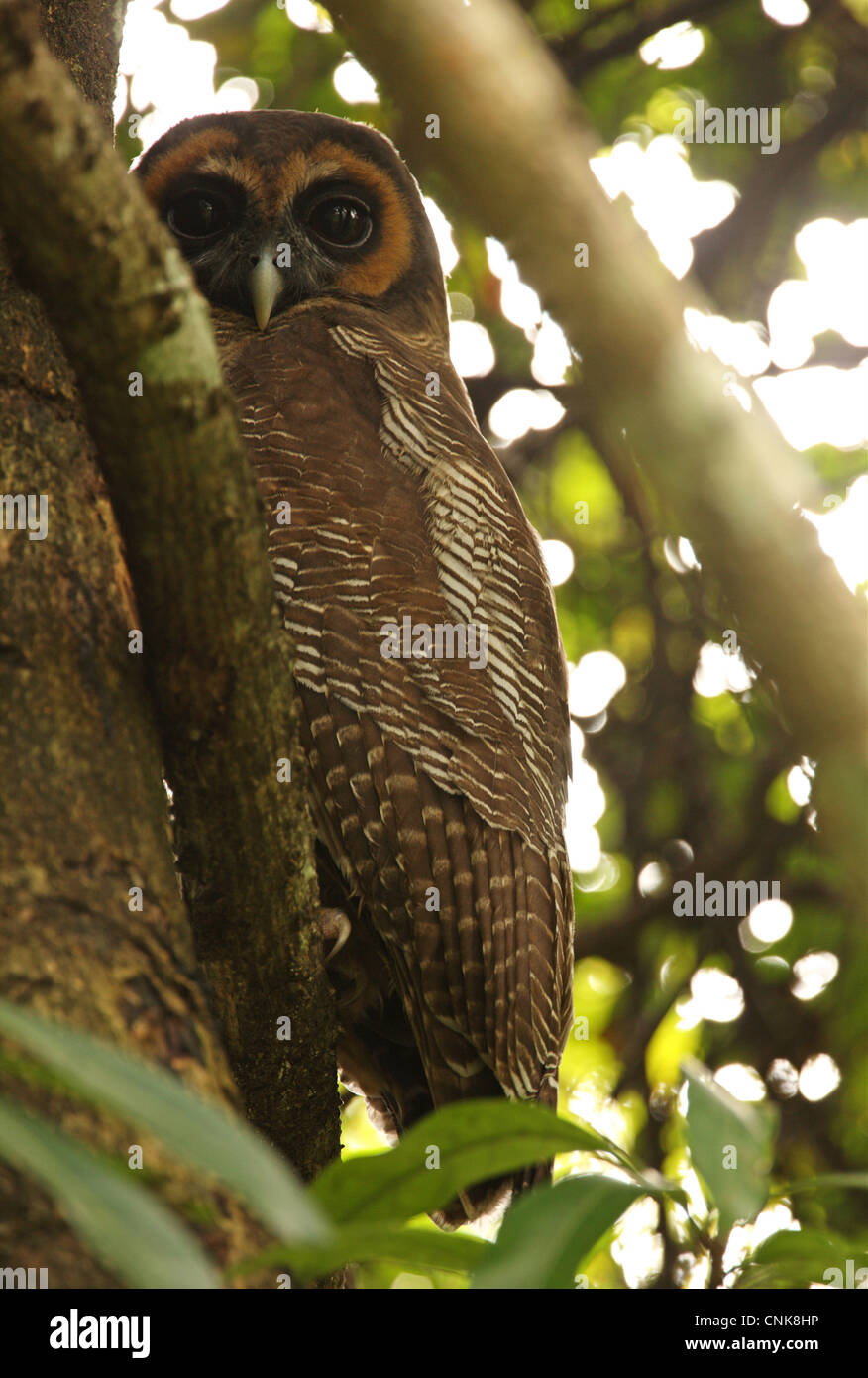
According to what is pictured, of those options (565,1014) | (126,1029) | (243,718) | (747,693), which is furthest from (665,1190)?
(747,693)

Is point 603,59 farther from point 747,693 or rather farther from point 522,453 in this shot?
point 747,693

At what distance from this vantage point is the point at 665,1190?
45.8 inches

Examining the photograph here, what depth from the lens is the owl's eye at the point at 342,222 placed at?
3.71m

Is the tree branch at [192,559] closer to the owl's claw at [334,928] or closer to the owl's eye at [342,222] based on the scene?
the owl's claw at [334,928]

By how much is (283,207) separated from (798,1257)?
10.1ft

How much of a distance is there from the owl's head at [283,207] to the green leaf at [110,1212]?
9.47 ft

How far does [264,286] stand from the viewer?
3.35 metres

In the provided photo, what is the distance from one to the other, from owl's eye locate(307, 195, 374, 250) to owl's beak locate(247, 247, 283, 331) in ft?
0.95

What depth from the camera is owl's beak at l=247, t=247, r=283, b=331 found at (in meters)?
3.32
